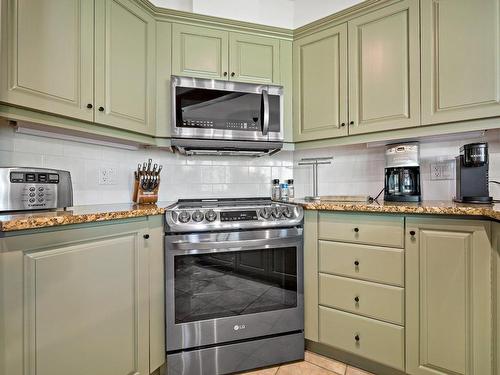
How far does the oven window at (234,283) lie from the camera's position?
1449mm

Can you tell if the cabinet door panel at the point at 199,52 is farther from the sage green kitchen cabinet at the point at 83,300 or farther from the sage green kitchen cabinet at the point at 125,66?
the sage green kitchen cabinet at the point at 83,300

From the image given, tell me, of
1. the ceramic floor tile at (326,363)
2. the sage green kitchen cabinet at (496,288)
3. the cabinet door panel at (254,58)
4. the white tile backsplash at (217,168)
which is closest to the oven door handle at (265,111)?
the cabinet door panel at (254,58)

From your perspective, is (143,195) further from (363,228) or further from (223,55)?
(363,228)

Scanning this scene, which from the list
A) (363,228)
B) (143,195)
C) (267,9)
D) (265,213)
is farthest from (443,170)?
(143,195)

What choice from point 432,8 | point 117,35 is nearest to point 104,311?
point 117,35

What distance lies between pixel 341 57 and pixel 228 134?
0.96 m

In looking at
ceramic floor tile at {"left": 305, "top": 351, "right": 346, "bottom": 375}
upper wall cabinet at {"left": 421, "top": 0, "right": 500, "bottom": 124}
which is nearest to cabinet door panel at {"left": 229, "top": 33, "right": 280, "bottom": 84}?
upper wall cabinet at {"left": 421, "top": 0, "right": 500, "bottom": 124}

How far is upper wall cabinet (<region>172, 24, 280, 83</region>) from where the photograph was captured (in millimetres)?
1785

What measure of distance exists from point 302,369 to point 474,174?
1.50 m

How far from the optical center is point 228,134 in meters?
1.80

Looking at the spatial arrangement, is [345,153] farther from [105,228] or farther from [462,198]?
[105,228]

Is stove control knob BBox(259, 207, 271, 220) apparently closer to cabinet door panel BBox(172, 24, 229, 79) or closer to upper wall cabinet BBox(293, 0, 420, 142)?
upper wall cabinet BBox(293, 0, 420, 142)

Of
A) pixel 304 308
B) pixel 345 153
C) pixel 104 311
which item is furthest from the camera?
pixel 345 153

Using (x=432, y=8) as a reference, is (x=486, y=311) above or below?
below
